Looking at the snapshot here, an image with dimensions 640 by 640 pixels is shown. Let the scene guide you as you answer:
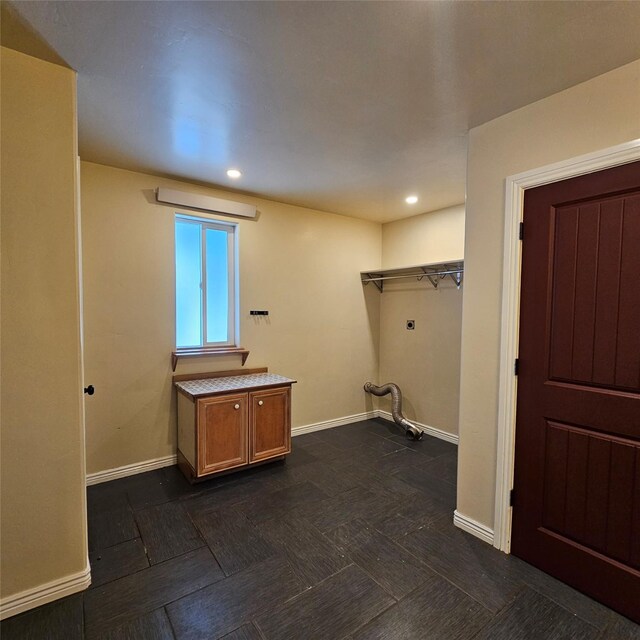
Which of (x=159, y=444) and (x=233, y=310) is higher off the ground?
(x=233, y=310)

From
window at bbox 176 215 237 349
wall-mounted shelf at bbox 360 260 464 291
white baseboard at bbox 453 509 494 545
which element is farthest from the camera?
wall-mounted shelf at bbox 360 260 464 291

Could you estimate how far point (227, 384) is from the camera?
3088mm

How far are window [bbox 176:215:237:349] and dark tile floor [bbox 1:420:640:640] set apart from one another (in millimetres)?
1313

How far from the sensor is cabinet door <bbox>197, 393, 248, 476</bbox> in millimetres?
2773

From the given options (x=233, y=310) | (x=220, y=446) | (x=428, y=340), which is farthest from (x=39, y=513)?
(x=428, y=340)

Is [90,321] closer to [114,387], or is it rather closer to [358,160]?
[114,387]

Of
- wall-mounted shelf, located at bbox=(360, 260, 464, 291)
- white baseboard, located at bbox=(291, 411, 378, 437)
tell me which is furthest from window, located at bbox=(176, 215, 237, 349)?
wall-mounted shelf, located at bbox=(360, 260, 464, 291)

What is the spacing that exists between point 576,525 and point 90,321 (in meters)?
3.48

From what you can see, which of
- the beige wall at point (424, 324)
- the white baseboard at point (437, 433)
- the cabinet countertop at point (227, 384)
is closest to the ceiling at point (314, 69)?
the beige wall at point (424, 324)

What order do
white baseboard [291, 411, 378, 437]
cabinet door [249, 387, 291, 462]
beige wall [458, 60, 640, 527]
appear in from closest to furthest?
beige wall [458, 60, 640, 527]
cabinet door [249, 387, 291, 462]
white baseboard [291, 411, 378, 437]

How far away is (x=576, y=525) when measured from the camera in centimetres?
180

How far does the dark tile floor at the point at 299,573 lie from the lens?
5.11 ft

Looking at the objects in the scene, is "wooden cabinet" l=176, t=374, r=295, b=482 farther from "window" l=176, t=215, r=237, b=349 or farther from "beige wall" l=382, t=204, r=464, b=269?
"beige wall" l=382, t=204, r=464, b=269

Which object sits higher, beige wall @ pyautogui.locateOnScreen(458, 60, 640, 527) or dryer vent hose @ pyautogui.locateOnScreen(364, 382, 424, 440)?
beige wall @ pyautogui.locateOnScreen(458, 60, 640, 527)
